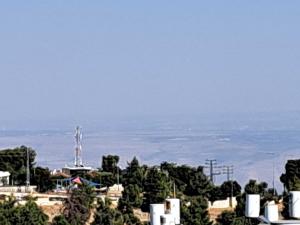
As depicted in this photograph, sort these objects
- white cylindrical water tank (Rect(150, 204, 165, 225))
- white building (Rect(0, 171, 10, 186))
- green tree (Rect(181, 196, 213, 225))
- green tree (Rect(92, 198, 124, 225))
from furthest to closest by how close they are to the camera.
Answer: white building (Rect(0, 171, 10, 186)), green tree (Rect(181, 196, 213, 225)), green tree (Rect(92, 198, 124, 225)), white cylindrical water tank (Rect(150, 204, 165, 225))

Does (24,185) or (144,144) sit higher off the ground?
(144,144)

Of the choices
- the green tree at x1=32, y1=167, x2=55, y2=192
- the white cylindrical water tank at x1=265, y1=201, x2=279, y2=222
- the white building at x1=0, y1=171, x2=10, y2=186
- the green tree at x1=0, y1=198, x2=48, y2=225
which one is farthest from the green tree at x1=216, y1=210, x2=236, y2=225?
the white building at x1=0, y1=171, x2=10, y2=186

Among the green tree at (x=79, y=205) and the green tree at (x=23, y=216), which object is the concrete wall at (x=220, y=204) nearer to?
the green tree at (x=79, y=205)

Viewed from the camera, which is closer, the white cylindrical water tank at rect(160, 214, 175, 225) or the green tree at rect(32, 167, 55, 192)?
the white cylindrical water tank at rect(160, 214, 175, 225)

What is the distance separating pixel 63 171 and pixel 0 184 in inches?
251

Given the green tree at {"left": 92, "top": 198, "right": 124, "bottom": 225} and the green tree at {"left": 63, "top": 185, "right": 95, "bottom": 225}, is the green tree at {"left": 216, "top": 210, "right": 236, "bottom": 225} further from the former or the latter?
the green tree at {"left": 63, "top": 185, "right": 95, "bottom": 225}

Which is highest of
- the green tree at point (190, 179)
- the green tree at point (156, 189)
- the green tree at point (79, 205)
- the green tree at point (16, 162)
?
the green tree at point (16, 162)

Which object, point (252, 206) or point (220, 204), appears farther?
point (220, 204)

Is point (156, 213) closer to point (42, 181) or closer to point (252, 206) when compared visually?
point (252, 206)

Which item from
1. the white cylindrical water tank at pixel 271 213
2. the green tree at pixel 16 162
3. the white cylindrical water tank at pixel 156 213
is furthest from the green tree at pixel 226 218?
the green tree at pixel 16 162

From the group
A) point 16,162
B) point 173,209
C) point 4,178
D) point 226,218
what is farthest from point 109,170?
point 173,209

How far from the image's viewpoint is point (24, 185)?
153 feet

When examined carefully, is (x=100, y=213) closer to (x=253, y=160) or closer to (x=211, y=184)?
(x=211, y=184)

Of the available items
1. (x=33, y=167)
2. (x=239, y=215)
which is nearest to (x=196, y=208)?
(x=239, y=215)
